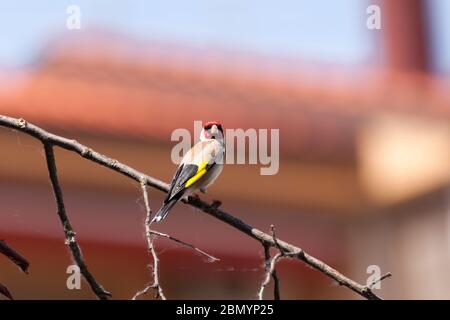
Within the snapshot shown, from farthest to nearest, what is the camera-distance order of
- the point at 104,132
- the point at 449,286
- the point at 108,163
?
the point at 449,286, the point at 104,132, the point at 108,163

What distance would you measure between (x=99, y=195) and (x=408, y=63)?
267 cm

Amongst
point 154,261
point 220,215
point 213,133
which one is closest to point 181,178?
point 213,133

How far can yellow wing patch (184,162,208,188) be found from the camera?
1903mm

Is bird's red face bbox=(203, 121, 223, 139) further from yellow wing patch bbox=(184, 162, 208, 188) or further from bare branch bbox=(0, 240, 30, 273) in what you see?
bare branch bbox=(0, 240, 30, 273)

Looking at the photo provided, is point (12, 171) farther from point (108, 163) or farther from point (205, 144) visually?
point (108, 163)

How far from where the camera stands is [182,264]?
4.92 m

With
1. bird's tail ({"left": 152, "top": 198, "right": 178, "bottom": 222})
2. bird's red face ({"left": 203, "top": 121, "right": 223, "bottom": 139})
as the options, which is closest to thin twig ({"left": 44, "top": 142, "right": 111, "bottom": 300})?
bird's tail ({"left": 152, "top": 198, "right": 178, "bottom": 222})

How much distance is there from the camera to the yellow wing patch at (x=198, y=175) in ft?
6.24

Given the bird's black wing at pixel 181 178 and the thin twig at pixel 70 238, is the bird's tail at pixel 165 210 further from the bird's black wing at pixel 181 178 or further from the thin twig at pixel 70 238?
the thin twig at pixel 70 238

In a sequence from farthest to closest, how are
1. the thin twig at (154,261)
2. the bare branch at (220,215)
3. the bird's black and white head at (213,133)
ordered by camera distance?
the bird's black and white head at (213,133) → the bare branch at (220,215) → the thin twig at (154,261)

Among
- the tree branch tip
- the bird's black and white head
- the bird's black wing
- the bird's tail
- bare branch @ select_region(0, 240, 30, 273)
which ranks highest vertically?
the bird's black and white head

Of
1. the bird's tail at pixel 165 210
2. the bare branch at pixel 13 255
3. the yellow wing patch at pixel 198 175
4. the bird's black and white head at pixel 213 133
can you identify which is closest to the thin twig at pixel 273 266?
the bare branch at pixel 13 255

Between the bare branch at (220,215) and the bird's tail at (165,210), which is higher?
the bird's tail at (165,210)
